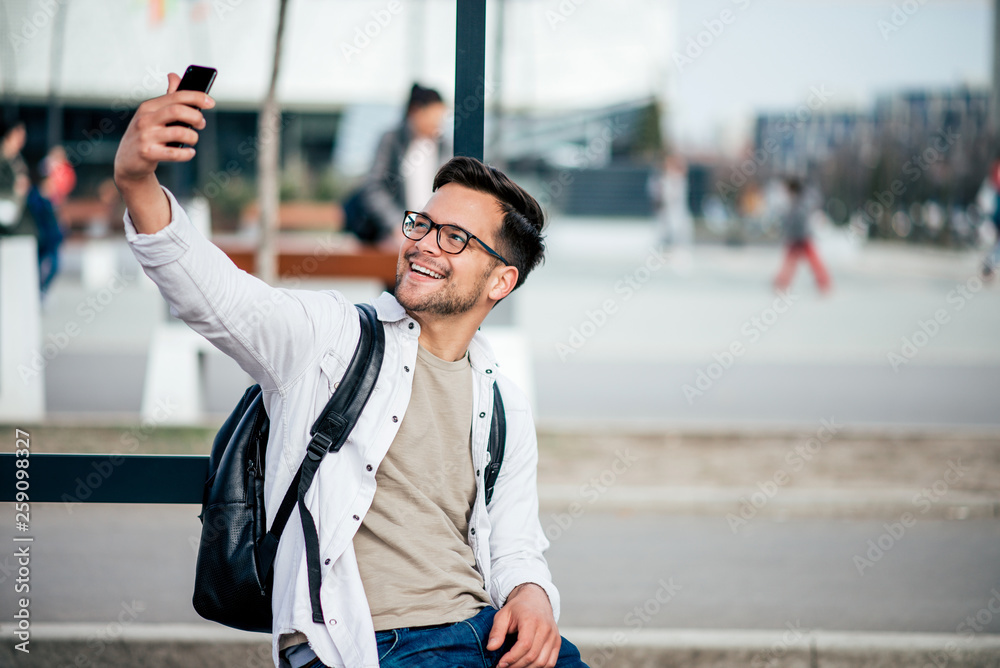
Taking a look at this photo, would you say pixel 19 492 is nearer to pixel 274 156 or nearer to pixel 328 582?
pixel 328 582

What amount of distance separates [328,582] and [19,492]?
1.00 meters

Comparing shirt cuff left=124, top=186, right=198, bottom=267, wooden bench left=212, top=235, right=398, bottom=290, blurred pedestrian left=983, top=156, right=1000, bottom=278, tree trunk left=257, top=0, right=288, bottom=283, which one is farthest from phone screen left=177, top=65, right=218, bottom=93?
blurred pedestrian left=983, top=156, right=1000, bottom=278

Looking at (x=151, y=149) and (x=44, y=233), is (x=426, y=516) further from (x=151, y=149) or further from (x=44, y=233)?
(x=44, y=233)

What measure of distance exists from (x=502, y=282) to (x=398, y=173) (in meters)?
4.42

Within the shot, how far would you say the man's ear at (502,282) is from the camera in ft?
7.73

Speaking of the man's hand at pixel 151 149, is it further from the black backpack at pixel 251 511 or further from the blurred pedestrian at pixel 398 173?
the blurred pedestrian at pixel 398 173

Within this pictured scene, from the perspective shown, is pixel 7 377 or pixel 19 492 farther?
pixel 7 377

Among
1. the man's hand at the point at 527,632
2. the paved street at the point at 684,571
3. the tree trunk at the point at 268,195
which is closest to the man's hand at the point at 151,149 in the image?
the man's hand at the point at 527,632

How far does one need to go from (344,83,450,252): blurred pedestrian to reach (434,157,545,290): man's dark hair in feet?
13.5

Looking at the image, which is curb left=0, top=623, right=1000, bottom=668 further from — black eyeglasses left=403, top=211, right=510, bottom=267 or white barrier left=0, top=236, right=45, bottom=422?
white barrier left=0, top=236, right=45, bottom=422

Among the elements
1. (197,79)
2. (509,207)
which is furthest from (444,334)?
(197,79)

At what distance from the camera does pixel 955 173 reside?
26594 mm

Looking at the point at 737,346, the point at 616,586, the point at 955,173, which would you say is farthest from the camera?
the point at 955,173

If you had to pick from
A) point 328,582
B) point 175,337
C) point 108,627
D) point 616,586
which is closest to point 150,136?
point 328,582
